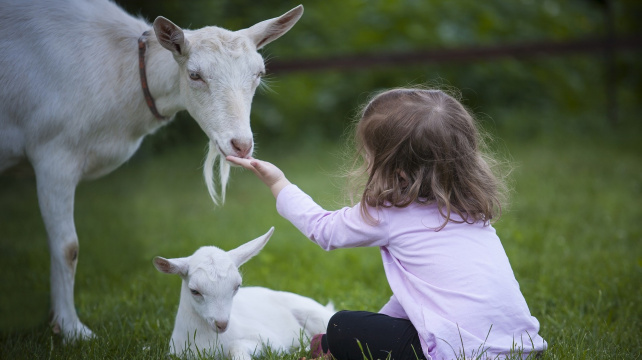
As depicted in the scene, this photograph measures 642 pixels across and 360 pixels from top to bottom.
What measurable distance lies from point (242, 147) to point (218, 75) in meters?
0.38

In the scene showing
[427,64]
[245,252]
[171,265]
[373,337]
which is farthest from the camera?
[427,64]

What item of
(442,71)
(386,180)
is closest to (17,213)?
(386,180)

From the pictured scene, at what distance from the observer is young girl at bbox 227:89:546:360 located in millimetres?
2307

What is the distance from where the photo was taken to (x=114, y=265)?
4.61m

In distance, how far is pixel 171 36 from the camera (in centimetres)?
284

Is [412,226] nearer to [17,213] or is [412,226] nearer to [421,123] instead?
[421,123]

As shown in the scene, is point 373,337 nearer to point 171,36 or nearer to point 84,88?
point 171,36

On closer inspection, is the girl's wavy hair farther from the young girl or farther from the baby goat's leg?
the baby goat's leg

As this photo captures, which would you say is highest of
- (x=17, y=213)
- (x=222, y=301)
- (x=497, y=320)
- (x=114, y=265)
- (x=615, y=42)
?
(x=497, y=320)

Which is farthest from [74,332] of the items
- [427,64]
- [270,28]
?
[427,64]

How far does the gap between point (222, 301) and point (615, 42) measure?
24.7 ft

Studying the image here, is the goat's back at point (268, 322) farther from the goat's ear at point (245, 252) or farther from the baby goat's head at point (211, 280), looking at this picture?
the goat's ear at point (245, 252)

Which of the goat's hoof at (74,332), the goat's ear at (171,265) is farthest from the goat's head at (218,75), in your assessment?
the goat's hoof at (74,332)

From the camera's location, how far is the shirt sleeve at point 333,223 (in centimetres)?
242
